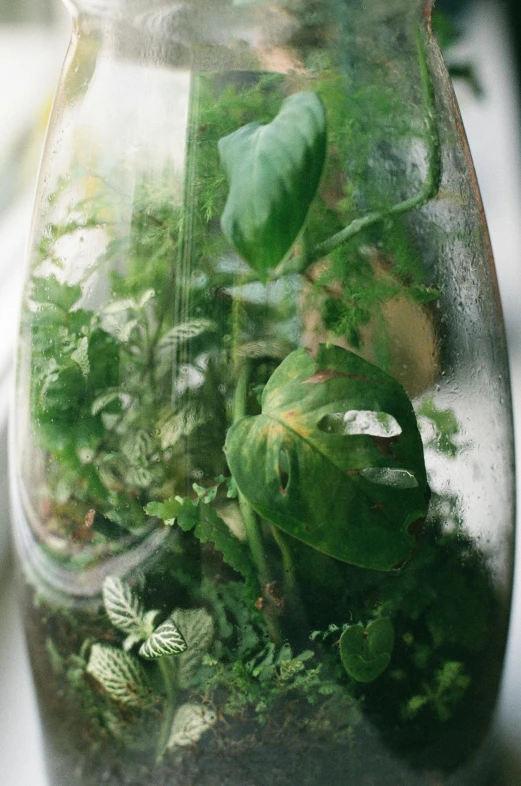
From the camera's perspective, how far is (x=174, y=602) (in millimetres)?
403

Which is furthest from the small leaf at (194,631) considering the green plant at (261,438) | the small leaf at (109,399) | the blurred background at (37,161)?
the blurred background at (37,161)

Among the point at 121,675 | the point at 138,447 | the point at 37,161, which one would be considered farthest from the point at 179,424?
the point at 37,161

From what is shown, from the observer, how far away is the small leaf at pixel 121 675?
1.37ft

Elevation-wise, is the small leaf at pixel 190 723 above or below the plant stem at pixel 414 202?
below

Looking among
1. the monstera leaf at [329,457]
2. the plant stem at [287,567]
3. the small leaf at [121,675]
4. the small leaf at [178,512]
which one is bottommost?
the small leaf at [121,675]

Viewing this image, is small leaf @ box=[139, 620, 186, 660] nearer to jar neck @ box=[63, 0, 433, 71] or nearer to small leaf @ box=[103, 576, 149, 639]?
small leaf @ box=[103, 576, 149, 639]

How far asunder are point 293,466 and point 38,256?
212 millimetres

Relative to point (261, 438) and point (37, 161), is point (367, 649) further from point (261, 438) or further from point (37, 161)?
point (37, 161)

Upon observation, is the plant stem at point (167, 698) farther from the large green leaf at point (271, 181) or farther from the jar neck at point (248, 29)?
the jar neck at point (248, 29)

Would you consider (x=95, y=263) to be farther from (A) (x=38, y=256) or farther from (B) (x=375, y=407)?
(B) (x=375, y=407)

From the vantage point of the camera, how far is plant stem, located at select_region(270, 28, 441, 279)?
398 mm

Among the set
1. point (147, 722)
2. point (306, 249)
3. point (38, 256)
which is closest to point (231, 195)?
point (306, 249)

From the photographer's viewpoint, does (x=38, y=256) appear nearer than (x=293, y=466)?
No

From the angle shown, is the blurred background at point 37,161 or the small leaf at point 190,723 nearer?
the small leaf at point 190,723
